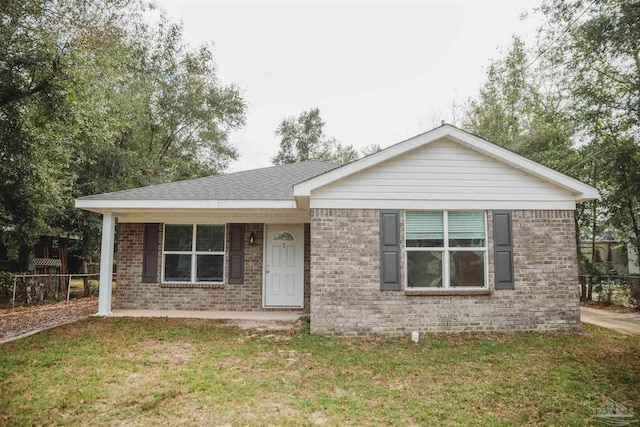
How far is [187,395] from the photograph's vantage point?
4605 millimetres

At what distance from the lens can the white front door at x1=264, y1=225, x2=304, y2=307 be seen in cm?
1032

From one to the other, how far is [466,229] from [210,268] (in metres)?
6.28

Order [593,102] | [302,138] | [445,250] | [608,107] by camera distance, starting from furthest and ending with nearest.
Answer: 1. [302,138]
2. [593,102]
3. [608,107]
4. [445,250]

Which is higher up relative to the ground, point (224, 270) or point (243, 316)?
point (224, 270)

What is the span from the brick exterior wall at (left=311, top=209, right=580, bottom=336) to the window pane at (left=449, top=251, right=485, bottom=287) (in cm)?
22

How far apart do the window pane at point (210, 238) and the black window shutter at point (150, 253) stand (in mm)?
1047

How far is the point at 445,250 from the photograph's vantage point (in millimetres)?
7863

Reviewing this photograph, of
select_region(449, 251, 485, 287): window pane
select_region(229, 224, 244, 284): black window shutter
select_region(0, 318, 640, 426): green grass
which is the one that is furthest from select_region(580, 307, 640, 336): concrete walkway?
select_region(229, 224, 244, 284): black window shutter

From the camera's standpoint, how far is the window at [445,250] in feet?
25.8

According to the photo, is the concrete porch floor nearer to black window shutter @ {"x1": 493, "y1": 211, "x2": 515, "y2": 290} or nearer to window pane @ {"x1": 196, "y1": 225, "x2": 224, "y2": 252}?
window pane @ {"x1": 196, "y1": 225, "x2": 224, "y2": 252}

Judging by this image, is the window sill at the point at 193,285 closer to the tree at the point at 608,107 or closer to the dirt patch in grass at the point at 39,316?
the dirt patch in grass at the point at 39,316

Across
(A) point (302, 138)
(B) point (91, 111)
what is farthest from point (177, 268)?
(A) point (302, 138)

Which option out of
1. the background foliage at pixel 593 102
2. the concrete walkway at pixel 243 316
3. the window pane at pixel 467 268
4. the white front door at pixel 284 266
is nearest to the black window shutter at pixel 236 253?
the white front door at pixel 284 266

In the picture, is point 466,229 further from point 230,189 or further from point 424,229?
point 230,189
